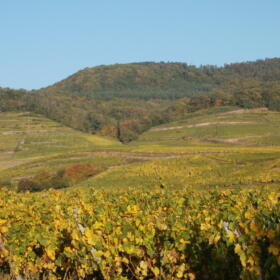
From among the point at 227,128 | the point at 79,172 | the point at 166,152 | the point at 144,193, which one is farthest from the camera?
the point at 227,128

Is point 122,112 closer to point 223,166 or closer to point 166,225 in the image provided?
point 223,166

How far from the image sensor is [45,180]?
2044 inches

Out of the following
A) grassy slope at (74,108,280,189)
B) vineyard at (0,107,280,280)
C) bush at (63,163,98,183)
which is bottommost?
bush at (63,163,98,183)

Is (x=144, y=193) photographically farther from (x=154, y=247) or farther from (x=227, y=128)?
(x=227, y=128)

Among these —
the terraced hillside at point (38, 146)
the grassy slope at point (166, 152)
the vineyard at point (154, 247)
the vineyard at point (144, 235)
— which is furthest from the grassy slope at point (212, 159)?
the terraced hillside at point (38, 146)

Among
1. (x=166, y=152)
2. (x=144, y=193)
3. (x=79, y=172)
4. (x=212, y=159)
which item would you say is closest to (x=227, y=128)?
(x=166, y=152)

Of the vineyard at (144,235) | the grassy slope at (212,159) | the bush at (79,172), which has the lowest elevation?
the bush at (79,172)

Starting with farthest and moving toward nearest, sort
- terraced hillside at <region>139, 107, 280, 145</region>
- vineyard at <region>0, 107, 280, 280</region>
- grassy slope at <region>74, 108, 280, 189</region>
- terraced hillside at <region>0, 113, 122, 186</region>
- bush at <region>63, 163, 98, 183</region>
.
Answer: terraced hillside at <region>139, 107, 280, 145</region>, terraced hillside at <region>0, 113, 122, 186</region>, bush at <region>63, 163, 98, 183</region>, grassy slope at <region>74, 108, 280, 189</region>, vineyard at <region>0, 107, 280, 280</region>

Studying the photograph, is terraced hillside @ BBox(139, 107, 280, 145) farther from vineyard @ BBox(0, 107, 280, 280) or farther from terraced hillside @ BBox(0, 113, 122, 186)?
vineyard @ BBox(0, 107, 280, 280)

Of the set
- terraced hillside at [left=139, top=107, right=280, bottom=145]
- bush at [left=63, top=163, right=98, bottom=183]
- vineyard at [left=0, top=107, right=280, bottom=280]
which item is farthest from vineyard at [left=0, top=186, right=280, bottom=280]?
terraced hillside at [left=139, top=107, right=280, bottom=145]

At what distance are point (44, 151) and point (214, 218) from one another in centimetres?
8200

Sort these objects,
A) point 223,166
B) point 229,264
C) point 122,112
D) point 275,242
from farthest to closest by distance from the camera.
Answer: point 122,112, point 223,166, point 229,264, point 275,242

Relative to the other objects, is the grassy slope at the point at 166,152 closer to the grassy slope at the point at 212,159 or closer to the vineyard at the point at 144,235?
the grassy slope at the point at 212,159

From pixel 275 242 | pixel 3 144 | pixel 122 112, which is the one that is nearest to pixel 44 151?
pixel 3 144
